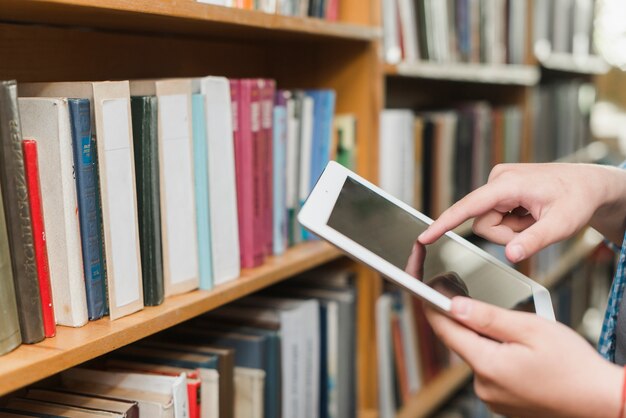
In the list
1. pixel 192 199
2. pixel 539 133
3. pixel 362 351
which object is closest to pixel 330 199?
pixel 192 199

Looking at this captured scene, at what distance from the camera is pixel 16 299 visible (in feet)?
2.27

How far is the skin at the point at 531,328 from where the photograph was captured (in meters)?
0.64

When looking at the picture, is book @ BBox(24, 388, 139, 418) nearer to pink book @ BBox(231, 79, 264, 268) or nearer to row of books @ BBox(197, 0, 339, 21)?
pink book @ BBox(231, 79, 264, 268)

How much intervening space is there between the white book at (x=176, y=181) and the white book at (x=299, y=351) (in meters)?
0.25

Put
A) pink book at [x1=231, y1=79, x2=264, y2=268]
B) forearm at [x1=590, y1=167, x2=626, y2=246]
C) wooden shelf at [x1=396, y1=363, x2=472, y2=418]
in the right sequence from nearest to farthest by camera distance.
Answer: forearm at [x1=590, y1=167, x2=626, y2=246]
pink book at [x1=231, y1=79, x2=264, y2=268]
wooden shelf at [x1=396, y1=363, x2=472, y2=418]

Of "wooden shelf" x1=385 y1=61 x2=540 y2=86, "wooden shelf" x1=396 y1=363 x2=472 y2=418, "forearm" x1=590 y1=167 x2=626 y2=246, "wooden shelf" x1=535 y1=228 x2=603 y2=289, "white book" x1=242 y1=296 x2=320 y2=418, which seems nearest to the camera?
"forearm" x1=590 y1=167 x2=626 y2=246

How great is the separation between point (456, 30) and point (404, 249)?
42.3 inches

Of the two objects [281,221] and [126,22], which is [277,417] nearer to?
[281,221]

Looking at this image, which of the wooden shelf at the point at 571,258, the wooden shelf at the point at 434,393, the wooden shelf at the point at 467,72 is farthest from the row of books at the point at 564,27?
the wooden shelf at the point at 434,393

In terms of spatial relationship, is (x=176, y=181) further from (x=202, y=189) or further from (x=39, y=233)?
(x=39, y=233)

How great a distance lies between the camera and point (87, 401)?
81 centimetres

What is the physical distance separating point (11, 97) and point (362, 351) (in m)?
0.89

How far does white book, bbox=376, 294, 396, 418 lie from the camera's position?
1484 mm

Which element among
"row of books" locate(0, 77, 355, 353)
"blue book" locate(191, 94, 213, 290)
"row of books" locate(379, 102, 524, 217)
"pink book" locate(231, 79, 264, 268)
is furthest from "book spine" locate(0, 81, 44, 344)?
"row of books" locate(379, 102, 524, 217)
